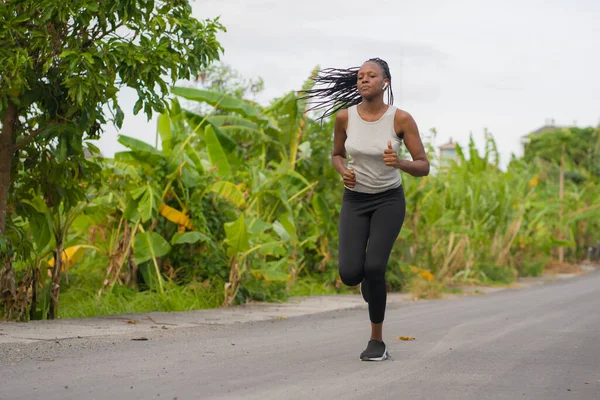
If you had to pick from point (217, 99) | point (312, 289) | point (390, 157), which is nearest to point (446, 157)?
point (312, 289)

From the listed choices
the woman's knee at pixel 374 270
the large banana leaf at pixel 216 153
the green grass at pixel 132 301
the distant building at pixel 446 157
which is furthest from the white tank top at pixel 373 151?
the distant building at pixel 446 157

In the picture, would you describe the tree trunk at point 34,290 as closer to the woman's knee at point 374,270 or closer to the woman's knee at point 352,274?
the woman's knee at point 352,274

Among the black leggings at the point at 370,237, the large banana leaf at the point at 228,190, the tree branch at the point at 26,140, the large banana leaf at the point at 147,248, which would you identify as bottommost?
the large banana leaf at the point at 147,248

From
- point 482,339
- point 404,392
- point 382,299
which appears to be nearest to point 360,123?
point 382,299

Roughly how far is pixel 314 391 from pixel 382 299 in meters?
1.59

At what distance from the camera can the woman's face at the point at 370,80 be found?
20.8 ft

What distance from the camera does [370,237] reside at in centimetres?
634

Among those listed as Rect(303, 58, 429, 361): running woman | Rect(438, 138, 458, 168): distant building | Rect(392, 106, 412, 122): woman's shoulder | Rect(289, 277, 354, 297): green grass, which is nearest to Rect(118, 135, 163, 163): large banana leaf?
Rect(289, 277, 354, 297): green grass

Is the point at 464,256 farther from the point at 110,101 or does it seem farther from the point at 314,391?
the point at 314,391

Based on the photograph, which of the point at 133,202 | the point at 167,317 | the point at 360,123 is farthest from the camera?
the point at 133,202

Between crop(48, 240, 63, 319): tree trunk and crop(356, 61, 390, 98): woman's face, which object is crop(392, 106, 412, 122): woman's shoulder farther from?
crop(48, 240, 63, 319): tree trunk

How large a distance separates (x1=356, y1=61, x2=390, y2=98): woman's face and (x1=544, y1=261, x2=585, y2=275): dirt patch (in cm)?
2207

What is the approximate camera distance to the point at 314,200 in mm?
14461

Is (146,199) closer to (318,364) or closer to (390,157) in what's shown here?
(318,364)
